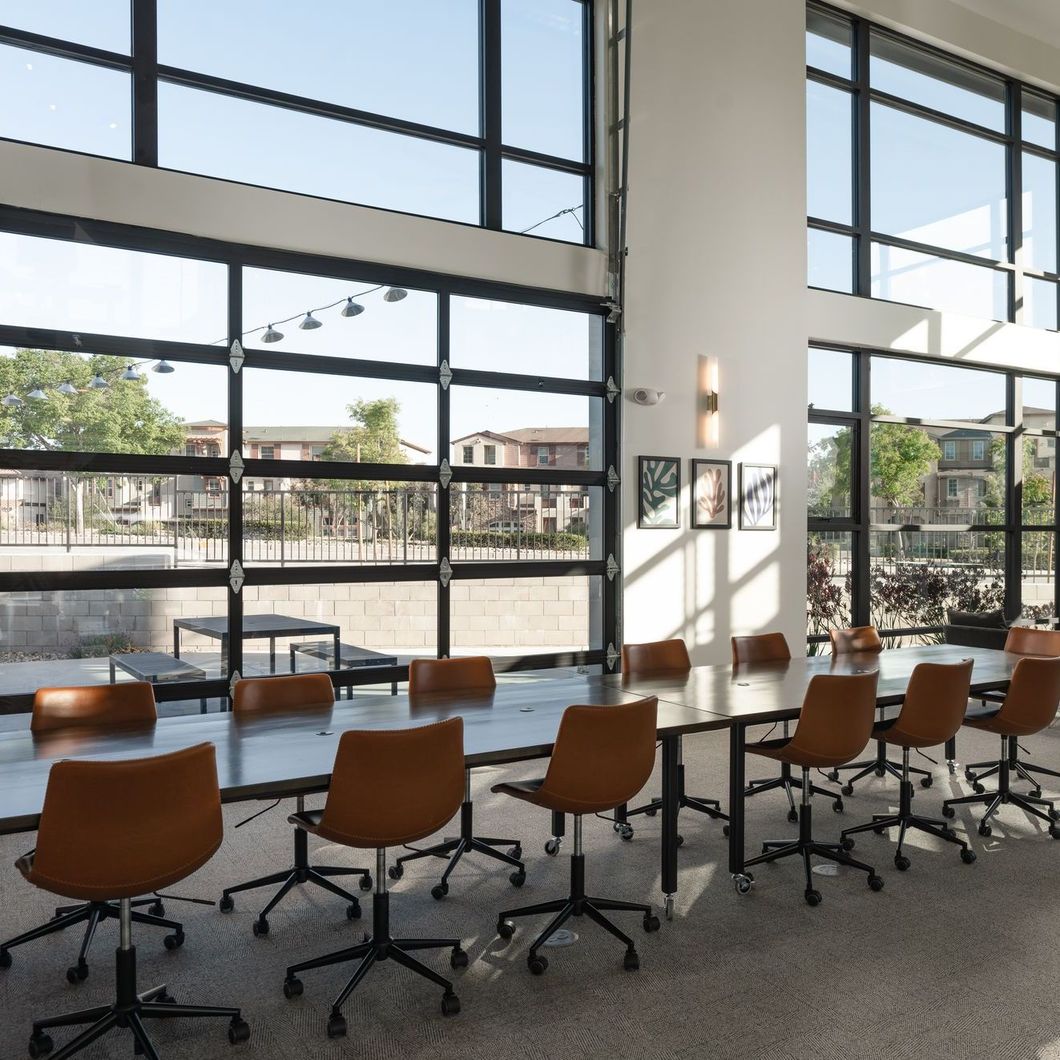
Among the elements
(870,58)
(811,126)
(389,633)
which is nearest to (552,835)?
(389,633)

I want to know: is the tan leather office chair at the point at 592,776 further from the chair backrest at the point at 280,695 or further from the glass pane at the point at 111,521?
the glass pane at the point at 111,521

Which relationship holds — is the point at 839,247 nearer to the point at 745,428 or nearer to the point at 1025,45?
the point at 745,428

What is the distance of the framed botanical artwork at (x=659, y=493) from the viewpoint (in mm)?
7031

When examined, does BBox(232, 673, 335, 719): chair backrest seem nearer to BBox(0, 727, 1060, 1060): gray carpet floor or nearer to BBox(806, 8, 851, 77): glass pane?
BBox(0, 727, 1060, 1060): gray carpet floor

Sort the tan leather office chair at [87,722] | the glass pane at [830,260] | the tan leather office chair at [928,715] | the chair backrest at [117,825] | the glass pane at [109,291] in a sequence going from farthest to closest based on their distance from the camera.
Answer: the glass pane at [830,260], the glass pane at [109,291], the tan leather office chair at [928,715], the tan leather office chair at [87,722], the chair backrest at [117,825]

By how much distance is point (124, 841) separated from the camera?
2.63 m

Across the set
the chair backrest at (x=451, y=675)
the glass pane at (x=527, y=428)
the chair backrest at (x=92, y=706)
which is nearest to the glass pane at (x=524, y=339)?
the glass pane at (x=527, y=428)

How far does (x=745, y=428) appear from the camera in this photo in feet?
24.8

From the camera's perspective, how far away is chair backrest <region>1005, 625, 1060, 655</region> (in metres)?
6.15

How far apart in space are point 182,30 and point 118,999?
5.24 meters

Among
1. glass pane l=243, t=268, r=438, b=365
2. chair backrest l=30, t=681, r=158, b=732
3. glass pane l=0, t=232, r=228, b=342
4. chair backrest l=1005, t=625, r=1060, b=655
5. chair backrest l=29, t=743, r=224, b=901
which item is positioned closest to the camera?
chair backrest l=29, t=743, r=224, b=901

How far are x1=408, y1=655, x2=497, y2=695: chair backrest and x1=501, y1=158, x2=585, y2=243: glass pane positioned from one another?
3365mm

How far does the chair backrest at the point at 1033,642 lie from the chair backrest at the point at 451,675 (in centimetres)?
375

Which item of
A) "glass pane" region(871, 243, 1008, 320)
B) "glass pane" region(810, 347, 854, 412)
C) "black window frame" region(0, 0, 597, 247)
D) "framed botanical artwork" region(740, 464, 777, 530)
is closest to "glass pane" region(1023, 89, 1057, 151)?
"glass pane" region(871, 243, 1008, 320)
